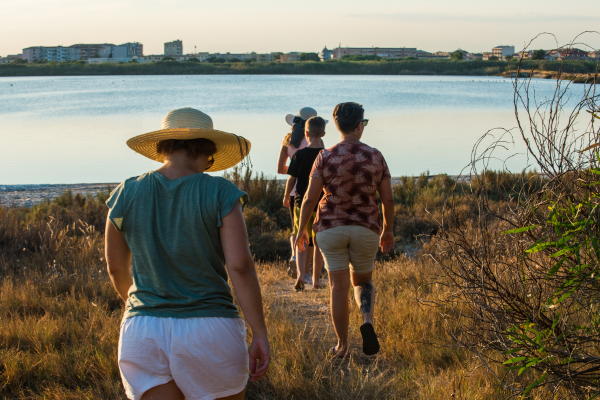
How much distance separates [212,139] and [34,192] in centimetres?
1096

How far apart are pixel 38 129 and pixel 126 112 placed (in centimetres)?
817

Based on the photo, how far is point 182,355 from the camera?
6.48 ft

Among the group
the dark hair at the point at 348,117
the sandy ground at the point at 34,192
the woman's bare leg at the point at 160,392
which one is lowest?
the sandy ground at the point at 34,192

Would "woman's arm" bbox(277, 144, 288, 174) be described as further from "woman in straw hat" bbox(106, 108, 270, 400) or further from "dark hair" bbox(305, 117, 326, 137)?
"woman in straw hat" bbox(106, 108, 270, 400)

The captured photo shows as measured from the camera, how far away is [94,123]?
25.5 metres

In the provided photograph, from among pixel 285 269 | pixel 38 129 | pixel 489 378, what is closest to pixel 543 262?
pixel 489 378

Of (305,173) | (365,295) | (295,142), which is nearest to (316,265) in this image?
(305,173)

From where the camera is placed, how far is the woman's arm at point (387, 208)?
395 cm

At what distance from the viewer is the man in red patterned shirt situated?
3822mm

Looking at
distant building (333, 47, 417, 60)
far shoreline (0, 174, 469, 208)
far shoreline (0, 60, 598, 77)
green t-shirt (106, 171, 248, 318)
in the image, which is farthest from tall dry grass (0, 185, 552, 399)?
distant building (333, 47, 417, 60)

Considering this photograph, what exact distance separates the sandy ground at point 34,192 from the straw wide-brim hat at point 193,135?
8903 millimetres

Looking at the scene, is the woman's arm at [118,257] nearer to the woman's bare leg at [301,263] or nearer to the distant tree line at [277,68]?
the woman's bare leg at [301,263]

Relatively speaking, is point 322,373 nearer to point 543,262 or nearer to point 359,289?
point 359,289

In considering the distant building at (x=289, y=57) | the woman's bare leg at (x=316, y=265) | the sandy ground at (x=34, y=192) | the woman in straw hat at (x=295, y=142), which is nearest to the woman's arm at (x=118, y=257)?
the woman's bare leg at (x=316, y=265)
